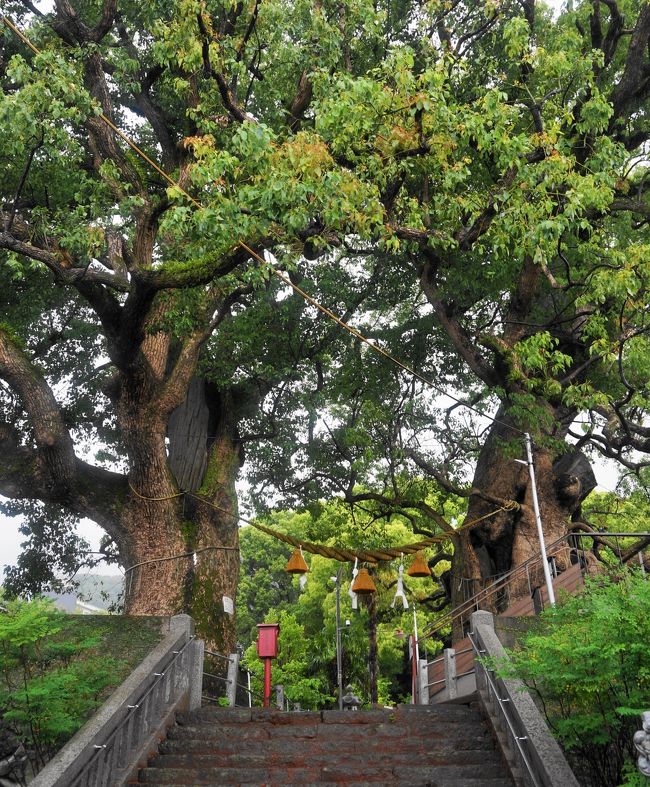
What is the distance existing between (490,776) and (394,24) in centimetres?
1360

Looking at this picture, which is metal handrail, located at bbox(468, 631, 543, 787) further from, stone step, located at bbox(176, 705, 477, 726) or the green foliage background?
the green foliage background

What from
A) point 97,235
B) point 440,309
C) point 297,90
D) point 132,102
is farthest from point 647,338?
point 132,102

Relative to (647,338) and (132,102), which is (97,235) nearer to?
(132,102)

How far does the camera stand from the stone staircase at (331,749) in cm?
735

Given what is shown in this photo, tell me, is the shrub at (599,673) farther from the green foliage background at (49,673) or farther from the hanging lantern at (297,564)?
the hanging lantern at (297,564)

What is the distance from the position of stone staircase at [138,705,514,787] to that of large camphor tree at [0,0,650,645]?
4.19 meters

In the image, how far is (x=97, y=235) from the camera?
10148 mm

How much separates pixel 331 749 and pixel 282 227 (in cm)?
659

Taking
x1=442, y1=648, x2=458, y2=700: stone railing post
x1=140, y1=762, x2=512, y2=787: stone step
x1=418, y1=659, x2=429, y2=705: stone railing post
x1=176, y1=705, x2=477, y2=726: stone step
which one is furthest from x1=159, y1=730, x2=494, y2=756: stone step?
x1=418, y1=659, x2=429, y2=705: stone railing post

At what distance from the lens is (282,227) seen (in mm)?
10383

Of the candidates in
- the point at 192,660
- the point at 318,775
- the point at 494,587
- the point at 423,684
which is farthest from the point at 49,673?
Answer: the point at 494,587

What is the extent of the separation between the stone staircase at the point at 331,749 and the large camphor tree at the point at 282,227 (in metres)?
4.19

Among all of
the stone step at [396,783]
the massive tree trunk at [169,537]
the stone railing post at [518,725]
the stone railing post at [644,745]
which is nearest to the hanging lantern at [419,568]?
the massive tree trunk at [169,537]

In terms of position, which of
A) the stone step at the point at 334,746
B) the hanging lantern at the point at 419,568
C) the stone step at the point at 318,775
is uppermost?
the hanging lantern at the point at 419,568
